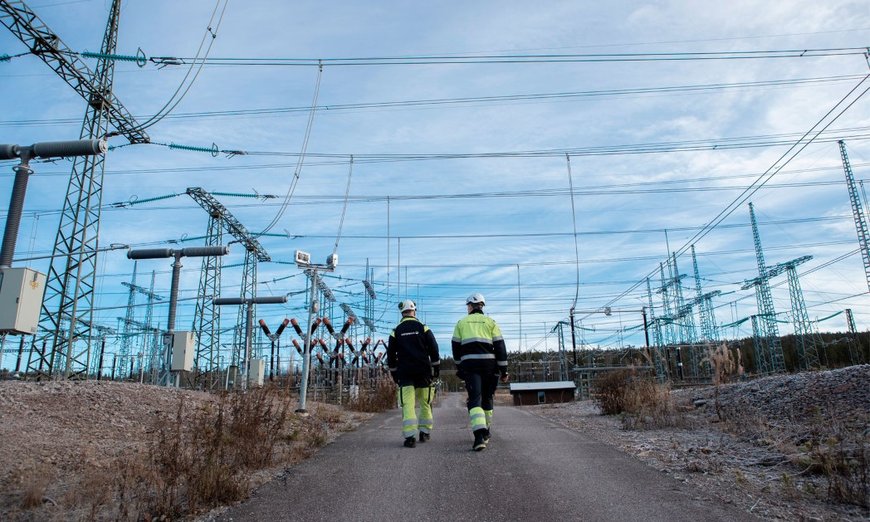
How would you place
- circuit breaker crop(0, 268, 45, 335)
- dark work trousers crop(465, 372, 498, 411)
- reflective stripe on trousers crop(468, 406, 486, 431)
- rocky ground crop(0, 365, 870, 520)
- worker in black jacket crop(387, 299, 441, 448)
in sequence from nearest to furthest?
1. rocky ground crop(0, 365, 870, 520)
2. reflective stripe on trousers crop(468, 406, 486, 431)
3. dark work trousers crop(465, 372, 498, 411)
4. worker in black jacket crop(387, 299, 441, 448)
5. circuit breaker crop(0, 268, 45, 335)

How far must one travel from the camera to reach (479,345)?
719cm

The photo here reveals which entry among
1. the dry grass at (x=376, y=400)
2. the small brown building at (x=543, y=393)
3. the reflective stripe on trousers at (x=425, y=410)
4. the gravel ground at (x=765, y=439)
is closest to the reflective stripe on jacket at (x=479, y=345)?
the reflective stripe on trousers at (x=425, y=410)

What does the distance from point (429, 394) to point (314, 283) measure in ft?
17.2

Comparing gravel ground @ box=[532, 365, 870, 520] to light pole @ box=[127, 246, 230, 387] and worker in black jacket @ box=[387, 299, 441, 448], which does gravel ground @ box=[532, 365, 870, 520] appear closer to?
worker in black jacket @ box=[387, 299, 441, 448]

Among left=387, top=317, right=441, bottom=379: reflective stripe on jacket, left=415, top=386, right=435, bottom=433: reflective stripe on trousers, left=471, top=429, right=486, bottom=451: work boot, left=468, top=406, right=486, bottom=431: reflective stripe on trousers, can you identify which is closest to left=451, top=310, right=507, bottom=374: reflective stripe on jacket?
left=387, top=317, right=441, bottom=379: reflective stripe on jacket

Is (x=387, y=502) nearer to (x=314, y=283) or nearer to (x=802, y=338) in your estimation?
(x=314, y=283)

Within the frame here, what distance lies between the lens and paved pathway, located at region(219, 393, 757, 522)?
3939 mm

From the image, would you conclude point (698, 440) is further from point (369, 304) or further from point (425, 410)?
point (369, 304)

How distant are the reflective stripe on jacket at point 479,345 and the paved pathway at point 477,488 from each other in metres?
1.00

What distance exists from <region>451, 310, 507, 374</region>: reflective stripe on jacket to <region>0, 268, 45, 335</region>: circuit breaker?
9645 mm

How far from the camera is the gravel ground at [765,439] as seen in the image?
4.29m

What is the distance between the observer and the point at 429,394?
301 inches

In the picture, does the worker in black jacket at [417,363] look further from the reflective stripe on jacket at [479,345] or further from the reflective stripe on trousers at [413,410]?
the reflective stripe on jacket at [479,345]

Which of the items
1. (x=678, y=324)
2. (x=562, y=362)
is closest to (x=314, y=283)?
(x=562, y=362)
